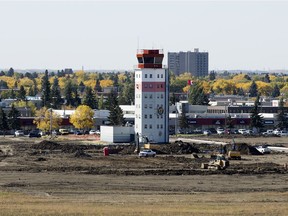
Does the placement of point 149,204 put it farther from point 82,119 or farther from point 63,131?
point 82,119

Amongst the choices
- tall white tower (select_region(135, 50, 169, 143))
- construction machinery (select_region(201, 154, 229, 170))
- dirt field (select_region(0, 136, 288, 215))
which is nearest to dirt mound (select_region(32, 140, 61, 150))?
dirt field (select_region(0, 136, 288, 215))

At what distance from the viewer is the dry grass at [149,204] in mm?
58219

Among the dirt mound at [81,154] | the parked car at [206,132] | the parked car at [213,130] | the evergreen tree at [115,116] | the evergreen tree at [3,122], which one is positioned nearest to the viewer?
the dirt mound at [81,154]

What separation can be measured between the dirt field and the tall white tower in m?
8.65

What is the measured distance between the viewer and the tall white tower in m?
131

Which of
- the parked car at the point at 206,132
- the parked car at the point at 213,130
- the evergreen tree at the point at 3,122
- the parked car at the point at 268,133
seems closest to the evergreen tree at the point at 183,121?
the parked car at the point at 206,132

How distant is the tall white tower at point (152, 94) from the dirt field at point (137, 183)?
8648mm

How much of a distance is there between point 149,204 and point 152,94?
226ft

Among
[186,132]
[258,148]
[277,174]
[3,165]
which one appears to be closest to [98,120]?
[186,132]

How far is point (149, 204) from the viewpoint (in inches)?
2464

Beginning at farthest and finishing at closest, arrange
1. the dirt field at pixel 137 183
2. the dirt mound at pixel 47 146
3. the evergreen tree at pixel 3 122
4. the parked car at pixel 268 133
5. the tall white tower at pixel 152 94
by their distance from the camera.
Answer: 1. the evergreen tree at pixel 3 122
2. the parked car at pixel 268 133
3. the tall white tower at pixel 152 94
4. the dirt mound at pixel 47 146
5. the dirt field at pixel 137 183

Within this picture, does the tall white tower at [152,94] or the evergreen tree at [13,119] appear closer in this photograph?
the tall white tower at [152,94]

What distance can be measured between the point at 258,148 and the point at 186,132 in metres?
52.4

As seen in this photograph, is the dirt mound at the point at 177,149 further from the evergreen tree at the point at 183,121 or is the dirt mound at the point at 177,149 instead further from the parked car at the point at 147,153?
the evergreen tree at the point at 183,121
